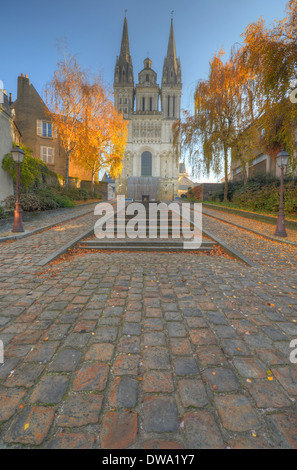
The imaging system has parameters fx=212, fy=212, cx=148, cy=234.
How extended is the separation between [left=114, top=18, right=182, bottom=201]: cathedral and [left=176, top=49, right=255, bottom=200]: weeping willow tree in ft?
113

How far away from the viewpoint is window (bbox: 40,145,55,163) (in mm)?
21109

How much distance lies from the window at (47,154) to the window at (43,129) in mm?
1244

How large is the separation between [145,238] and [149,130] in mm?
53174

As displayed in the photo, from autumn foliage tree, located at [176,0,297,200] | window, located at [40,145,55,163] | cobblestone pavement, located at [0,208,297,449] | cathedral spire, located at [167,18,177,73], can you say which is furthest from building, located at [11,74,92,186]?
cathedral spire, located at [167,18,177,73]

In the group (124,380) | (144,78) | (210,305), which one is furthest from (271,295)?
(144,78)

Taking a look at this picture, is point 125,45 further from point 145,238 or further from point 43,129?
point 145,238

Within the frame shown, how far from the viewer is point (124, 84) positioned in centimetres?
5391

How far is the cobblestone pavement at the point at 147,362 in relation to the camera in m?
1.25

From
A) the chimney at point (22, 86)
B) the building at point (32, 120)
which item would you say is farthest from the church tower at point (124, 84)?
the building at point (32, 120)

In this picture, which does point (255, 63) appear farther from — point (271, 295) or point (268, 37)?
point (271, 295)

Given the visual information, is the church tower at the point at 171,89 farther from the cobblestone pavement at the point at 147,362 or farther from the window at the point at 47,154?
the cobblestone pavement at the point at 147,362

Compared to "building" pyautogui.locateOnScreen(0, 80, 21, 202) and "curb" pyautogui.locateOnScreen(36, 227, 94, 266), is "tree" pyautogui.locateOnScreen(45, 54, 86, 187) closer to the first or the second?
"building" pyautogui.locateOnScreen(0, 80, 21, 202)
